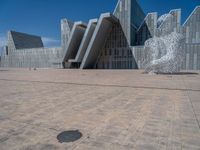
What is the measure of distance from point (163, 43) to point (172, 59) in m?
2.41

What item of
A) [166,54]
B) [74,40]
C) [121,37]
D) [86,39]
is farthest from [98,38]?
[166,54]

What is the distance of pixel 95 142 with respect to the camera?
2705 millimetres

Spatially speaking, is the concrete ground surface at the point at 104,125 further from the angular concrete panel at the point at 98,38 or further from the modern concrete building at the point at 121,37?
the angular concrete panel at the point at 98,38

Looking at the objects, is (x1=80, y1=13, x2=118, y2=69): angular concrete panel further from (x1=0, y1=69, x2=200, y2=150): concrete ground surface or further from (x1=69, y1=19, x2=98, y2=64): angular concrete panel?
Result: (x1=0, y1=69, x2=200, y2=150): concrete ground surface

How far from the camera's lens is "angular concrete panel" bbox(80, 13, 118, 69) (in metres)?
29.9

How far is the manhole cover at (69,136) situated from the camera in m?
2.82

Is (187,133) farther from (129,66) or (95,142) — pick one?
(129,66)

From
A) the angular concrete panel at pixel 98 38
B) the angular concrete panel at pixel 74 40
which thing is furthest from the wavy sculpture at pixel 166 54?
the angular concrete panel at pixel 74 40

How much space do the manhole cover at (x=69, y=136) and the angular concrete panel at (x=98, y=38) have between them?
28.2m

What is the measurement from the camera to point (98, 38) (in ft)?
104

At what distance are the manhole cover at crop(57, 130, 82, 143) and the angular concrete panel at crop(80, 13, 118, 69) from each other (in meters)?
28.2

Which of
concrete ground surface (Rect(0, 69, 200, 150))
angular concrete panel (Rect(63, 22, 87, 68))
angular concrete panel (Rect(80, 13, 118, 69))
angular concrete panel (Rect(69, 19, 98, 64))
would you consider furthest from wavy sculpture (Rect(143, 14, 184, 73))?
angular concrete panel (Rect(63, 22, 87, 68))

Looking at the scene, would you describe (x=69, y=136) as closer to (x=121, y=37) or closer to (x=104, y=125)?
(x=104, y=125)

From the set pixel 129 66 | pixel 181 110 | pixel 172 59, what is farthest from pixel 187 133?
pixel 129 66
